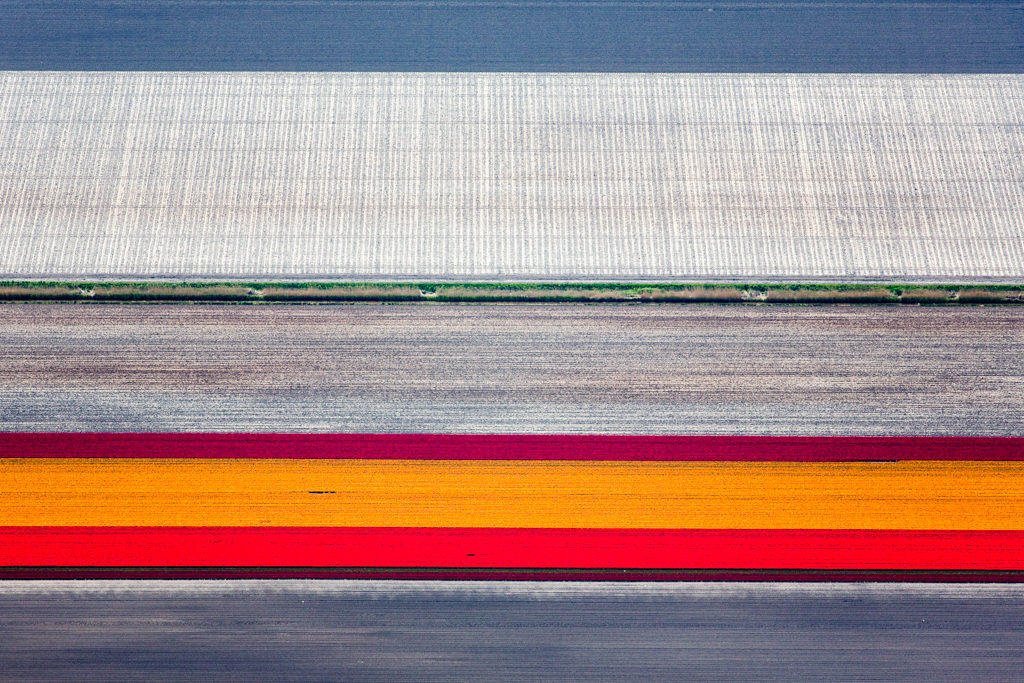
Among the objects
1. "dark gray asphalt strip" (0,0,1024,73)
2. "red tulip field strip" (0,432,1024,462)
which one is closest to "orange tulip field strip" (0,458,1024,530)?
"red tulip field strip" (0,432,1024,462)

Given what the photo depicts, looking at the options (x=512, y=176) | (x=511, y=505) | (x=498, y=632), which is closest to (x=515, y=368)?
(x=511, y=505)

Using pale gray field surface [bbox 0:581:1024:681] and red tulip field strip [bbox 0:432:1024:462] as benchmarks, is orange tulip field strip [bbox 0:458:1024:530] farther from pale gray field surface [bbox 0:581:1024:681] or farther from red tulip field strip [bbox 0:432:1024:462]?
pale gray field surface [bbox 0:581:1024:681]

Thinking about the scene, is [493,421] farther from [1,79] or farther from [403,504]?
[1,79]

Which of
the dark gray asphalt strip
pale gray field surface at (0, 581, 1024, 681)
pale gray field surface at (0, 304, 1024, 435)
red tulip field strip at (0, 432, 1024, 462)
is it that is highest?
the dark gray asphalt strip

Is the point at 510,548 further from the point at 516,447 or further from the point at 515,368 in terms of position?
the point at 515,368

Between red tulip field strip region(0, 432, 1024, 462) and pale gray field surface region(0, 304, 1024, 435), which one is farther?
pale gray field surface region(0, 304, 1024, 435)

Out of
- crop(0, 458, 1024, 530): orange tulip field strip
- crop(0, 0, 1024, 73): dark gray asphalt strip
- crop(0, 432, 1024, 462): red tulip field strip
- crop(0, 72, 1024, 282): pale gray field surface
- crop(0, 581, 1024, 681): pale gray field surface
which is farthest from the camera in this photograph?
crop(0, 0, 1024, 73): dark gray asphalt strip
